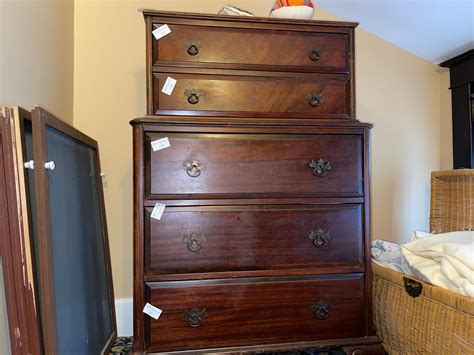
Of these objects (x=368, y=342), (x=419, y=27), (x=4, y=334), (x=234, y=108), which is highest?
(x=419, y=27)

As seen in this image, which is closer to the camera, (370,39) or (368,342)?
(368,342)

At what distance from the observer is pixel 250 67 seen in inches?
49.6

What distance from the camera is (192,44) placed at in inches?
47.6

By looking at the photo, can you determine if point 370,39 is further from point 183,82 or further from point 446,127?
point 183,82

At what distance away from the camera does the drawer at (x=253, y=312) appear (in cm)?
114

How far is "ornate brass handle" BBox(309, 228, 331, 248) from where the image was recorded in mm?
1223

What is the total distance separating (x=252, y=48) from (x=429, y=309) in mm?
1059

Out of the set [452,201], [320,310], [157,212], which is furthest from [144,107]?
[452,201]

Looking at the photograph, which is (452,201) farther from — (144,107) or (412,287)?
(144,107)

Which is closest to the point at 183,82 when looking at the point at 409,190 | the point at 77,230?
the point at 77,230

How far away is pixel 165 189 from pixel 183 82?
375mm

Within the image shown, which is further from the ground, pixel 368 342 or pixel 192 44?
pixel 192 44

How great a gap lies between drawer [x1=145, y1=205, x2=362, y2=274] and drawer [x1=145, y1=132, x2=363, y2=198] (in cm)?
6

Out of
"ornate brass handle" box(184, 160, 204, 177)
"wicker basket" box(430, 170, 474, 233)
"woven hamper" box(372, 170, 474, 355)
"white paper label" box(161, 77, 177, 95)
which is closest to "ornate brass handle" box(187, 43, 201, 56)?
"white paper label" box(161, 77, 177, 95)
